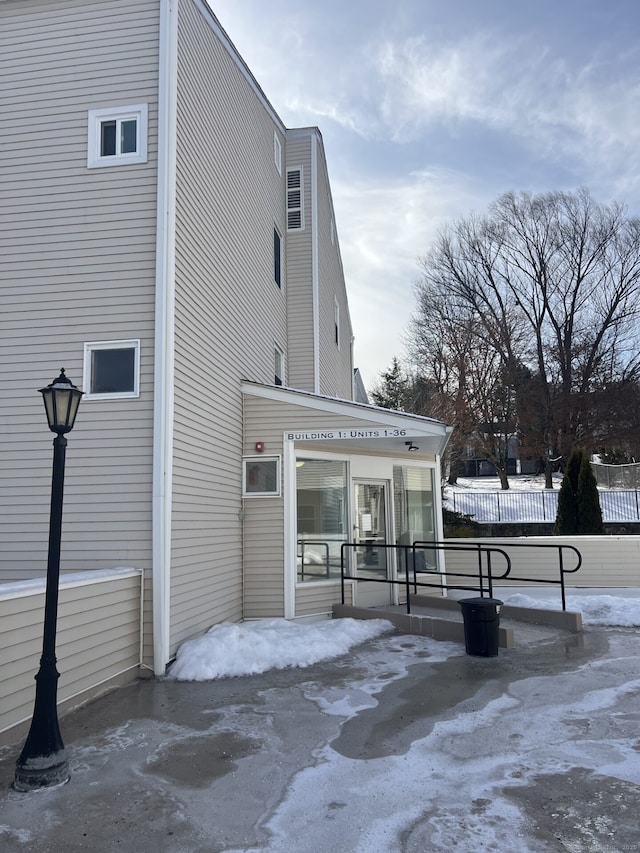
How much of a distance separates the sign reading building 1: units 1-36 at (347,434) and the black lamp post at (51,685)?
5058 millimetres

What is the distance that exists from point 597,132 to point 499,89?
15.9 ft

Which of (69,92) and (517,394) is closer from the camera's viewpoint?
(69,92)

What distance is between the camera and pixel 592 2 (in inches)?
373

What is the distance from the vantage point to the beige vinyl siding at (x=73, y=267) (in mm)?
7074

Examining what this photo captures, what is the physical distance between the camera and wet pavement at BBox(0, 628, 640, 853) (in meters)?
3.37

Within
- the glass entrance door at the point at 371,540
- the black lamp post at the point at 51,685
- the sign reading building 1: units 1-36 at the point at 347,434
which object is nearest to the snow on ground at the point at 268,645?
the glass entrance door at the point at 371,540

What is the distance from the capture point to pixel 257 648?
283 inches

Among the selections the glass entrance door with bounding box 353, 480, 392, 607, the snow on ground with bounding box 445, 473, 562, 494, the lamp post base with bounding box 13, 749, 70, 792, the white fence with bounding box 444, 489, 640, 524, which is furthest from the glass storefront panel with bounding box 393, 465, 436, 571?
the snow on ground with bounding box 445, 473, 562, 494

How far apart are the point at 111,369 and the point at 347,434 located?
3.56m

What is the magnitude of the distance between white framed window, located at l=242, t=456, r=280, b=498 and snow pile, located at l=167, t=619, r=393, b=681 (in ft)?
6.64

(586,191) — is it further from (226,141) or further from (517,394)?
(226,141)

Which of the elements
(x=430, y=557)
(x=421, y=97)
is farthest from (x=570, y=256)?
(x=430, y=557)

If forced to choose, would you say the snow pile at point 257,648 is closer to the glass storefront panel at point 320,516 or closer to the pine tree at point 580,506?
the glass storefront panel at point 320,516

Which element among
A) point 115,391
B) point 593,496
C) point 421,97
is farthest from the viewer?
point 593,496
